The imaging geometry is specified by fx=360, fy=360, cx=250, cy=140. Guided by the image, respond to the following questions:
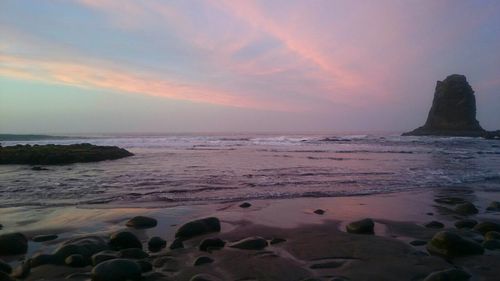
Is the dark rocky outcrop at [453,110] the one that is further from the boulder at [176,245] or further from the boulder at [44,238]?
the boulder at [44,238]

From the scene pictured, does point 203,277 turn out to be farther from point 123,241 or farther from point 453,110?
point 453,110

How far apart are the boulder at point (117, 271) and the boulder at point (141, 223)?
9.14 feet

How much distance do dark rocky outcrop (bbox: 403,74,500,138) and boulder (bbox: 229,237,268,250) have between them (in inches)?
3357

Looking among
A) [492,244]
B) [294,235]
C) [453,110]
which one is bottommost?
[294,235]

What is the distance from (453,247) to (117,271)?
16.5 ft

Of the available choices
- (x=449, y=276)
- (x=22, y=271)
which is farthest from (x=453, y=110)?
(x=22, y=271)

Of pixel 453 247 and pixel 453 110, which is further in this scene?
pixel 453 110

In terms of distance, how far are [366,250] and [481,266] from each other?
62.1 inches

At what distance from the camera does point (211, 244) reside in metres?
6.13

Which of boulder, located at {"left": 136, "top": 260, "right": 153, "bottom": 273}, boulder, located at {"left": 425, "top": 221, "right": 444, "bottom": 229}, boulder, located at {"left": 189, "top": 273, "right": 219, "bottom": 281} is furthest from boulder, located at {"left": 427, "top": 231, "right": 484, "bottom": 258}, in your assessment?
boulder, located at {"left": 136, "top": 260, "right": 153, "bottom": 273}

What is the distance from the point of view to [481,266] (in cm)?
509

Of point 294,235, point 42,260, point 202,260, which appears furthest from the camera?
point 294,235

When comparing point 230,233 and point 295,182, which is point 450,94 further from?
point 230,233

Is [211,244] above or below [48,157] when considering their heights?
below
